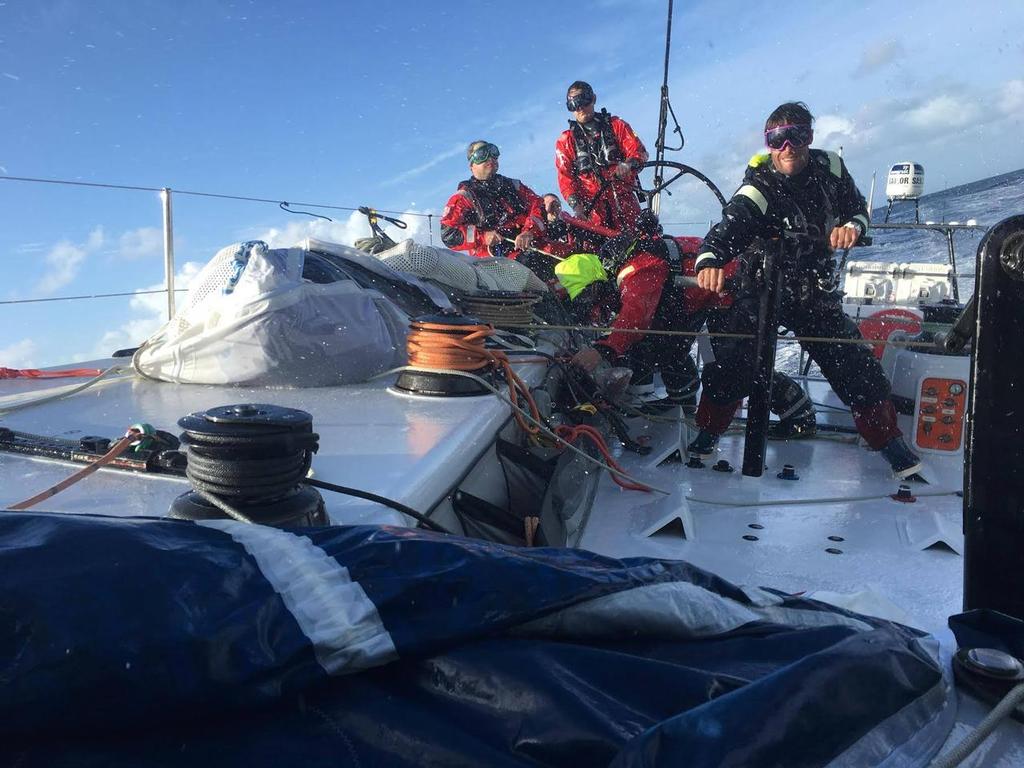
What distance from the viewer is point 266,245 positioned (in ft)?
8.82

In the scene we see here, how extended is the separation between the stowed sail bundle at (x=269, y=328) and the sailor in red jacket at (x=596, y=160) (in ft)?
12.9

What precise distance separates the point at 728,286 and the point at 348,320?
2.14 metres

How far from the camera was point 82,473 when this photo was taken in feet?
4.56

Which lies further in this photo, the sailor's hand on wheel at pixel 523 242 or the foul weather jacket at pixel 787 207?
the sailor's hand on wheel at pixel 523 242

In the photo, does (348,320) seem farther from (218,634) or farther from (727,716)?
(727,716)

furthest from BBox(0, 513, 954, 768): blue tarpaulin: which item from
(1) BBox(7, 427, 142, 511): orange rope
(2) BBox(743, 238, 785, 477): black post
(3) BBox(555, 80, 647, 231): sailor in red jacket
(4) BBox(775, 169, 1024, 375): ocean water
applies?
(4) BBox(775, 169, 1024, 375): ocean water

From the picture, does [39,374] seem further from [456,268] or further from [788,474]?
[788,474]

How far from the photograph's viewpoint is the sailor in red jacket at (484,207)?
644 cm

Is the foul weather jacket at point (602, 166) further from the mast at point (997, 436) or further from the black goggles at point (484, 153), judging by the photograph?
the mast at point (997, 436)

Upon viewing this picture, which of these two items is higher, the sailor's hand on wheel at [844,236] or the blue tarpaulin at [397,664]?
the sailor's hand on wheel at [844,236]

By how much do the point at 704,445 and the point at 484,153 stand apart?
3.97 m

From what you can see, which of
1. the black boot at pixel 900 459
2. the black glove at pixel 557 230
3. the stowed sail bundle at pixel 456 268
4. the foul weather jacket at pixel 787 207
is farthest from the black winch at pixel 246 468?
the black glove at pixel 557 230

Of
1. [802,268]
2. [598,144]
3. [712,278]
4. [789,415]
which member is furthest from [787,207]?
[598,144]

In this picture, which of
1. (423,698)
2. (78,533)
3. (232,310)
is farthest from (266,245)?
(423,698)
